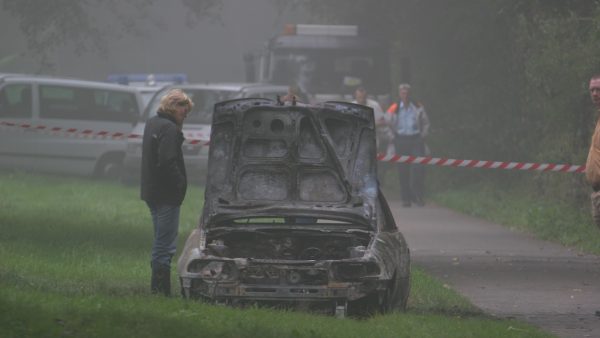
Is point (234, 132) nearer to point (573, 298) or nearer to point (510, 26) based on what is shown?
point (573, 298)

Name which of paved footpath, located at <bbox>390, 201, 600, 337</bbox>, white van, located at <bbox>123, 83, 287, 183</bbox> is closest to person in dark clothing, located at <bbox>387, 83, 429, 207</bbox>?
paved footpath, located at <bbox>390, 201, 600, 337</bbox>

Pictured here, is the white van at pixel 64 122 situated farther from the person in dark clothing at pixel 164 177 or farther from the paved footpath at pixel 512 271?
the person in dark clothing at pixel 164 177

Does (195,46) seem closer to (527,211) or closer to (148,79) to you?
(148,79)

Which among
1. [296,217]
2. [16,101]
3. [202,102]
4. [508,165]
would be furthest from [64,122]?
[296,217]

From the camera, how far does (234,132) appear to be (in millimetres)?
12242

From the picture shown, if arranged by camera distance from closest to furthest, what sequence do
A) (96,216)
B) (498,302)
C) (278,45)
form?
(498,302)
(96,216)
(278,45)

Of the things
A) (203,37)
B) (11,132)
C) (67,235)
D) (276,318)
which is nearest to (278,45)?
(11,132)

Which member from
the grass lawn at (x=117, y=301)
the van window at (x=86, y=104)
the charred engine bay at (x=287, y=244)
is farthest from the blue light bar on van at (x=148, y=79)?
the charred engine bay at (x=287, y=244)

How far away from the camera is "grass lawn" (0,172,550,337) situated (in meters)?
9.19

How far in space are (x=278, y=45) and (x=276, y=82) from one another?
788mm

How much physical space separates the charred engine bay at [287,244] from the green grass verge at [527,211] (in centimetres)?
624

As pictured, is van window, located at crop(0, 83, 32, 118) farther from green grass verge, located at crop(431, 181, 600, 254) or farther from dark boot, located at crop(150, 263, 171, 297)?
dark boot, located at crop(150, 263, 171, 297)

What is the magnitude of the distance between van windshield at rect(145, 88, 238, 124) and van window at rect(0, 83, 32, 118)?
7.39 feet

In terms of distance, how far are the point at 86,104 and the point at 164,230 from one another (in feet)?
56.0
